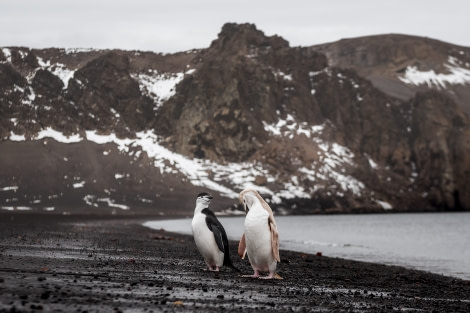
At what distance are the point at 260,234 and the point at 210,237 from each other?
7.62 feet

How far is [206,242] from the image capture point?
21.4 metres

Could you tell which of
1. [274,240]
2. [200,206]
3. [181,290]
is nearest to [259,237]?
[274,240]

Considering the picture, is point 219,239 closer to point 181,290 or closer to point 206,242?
point 206,242

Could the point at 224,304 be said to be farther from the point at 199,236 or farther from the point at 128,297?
the point at 199,236

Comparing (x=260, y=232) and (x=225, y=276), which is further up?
(x=260, y=232)

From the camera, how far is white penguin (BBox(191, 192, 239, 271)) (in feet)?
70.1

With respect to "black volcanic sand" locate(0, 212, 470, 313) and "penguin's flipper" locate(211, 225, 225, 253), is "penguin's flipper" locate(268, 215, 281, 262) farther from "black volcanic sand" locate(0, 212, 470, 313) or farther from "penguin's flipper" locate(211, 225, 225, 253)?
"penguin's flipper" locate(211, 225, 225, 253)

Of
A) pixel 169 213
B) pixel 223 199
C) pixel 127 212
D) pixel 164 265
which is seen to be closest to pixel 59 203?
pixel 127 212

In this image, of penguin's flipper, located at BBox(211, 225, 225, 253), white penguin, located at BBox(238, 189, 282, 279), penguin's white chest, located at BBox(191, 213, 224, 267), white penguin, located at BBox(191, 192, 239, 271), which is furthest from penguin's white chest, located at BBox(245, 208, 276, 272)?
penguin's white chest, located at BBox(191, 213, 224, 267)

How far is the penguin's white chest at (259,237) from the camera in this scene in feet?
64.1

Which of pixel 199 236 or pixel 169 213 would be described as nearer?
pixel 199 236

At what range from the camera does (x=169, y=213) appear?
177 m

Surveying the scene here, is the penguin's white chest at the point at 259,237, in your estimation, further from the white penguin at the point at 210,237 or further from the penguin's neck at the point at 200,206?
the penguin's neck at the point at 200,206

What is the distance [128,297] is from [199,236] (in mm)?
8944
